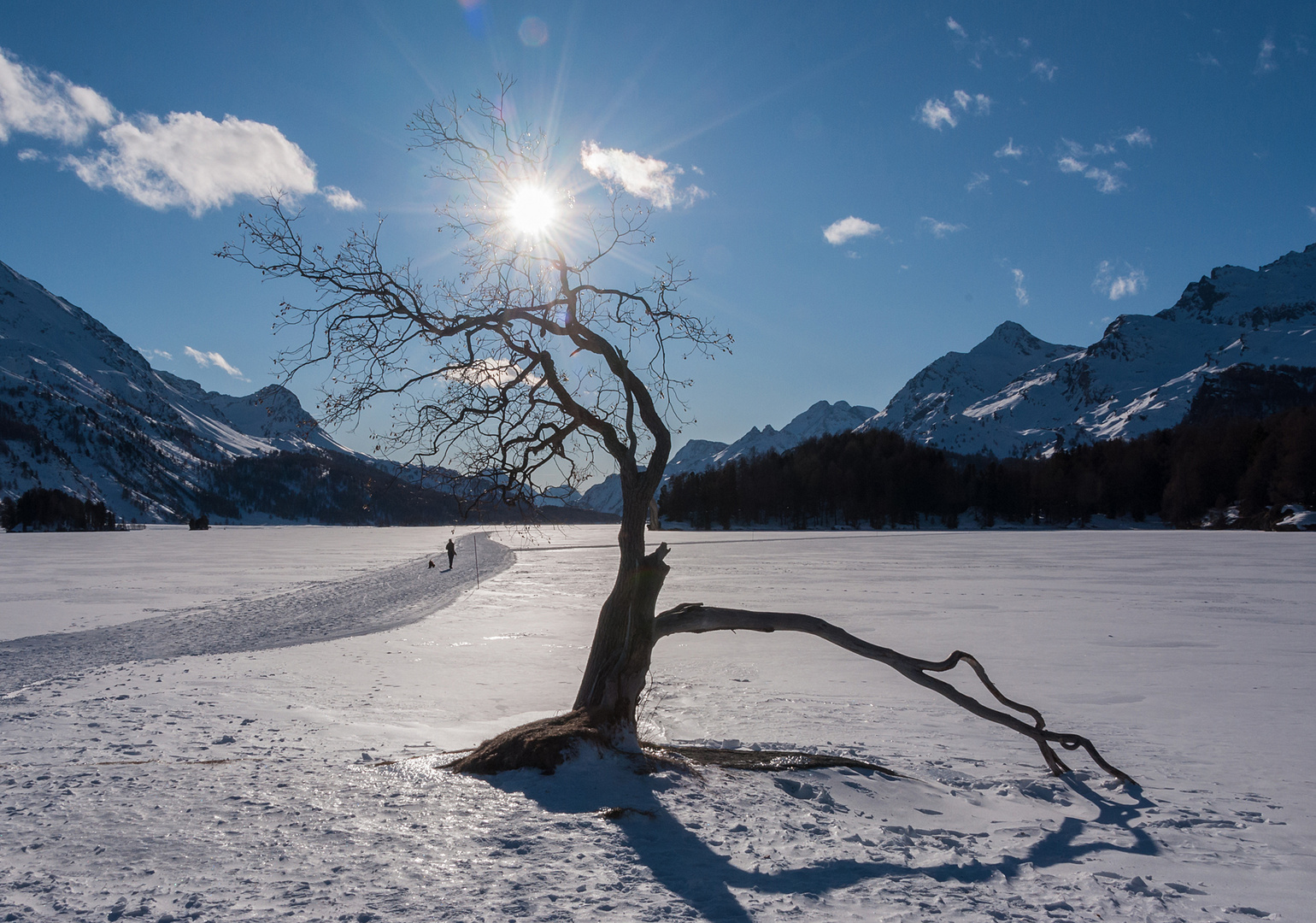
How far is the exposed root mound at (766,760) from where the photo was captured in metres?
7.49

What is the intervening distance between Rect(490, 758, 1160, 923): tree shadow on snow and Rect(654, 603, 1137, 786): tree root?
0.51 meters

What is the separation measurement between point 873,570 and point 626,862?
1204 inches

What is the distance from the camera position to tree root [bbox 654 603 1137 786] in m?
7.68

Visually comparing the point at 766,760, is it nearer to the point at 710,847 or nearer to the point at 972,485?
the point at 710,847

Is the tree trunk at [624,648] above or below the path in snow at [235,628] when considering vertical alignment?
above

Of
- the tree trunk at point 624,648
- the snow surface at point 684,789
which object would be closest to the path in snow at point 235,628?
the snow surface at point 684,789

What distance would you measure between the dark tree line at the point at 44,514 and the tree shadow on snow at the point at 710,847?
167 metres

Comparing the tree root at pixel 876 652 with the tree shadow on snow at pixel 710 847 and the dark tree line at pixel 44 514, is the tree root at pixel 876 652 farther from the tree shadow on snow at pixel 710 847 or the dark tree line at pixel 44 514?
the dark tree line at pixel 44 514

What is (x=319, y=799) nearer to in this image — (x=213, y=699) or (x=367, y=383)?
(x=367, y=383)

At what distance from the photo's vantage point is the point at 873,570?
33.8 m

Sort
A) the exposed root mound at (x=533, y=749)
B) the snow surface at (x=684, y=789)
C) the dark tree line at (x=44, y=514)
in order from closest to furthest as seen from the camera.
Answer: the snow surface at (x=684, y=789) < the exposed root mound at (x=533, y=749) < the dark tree line at (x=44, y=514)

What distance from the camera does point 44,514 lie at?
440 feet

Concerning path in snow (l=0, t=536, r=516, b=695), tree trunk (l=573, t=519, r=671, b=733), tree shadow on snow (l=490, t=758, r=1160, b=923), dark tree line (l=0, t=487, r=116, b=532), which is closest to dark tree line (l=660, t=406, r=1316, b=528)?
path in snow (l=0, t=536, r=516, b=695)

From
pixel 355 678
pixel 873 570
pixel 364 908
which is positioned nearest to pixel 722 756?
pixel 364 908
